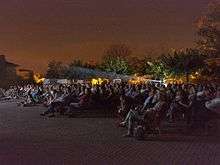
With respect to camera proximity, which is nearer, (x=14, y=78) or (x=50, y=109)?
(x=50, y=109)

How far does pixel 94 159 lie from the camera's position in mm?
14383

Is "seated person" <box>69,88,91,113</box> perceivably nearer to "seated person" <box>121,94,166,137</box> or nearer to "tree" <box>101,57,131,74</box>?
"seated person" <box>121,94,166,137</box>

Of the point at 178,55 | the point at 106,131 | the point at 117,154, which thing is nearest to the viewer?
the point at 117,154

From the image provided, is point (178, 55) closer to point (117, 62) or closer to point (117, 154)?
point (117, 62)

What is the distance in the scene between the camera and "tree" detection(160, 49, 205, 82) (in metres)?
63.3

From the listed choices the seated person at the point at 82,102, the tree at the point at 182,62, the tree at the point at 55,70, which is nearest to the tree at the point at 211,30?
the tree at the point at 182,62

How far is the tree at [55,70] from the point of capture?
110 meters


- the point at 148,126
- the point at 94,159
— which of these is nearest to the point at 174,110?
the point at 148,126

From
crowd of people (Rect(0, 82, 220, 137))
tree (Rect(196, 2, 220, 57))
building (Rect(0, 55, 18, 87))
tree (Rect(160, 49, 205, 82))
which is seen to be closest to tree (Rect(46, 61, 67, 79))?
building (Rect(0, 55, 18, 87))

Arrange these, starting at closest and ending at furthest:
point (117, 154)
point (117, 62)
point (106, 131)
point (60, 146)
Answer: point (117, 154) → point (60, 146) → point (106, 131) → point (117, 62)

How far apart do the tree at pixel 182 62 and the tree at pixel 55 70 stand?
29069 mm

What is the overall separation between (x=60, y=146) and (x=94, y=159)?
9.65ft

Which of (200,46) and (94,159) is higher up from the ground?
→ (200,46)

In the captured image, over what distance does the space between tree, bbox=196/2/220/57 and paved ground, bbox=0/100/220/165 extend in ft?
87.0
